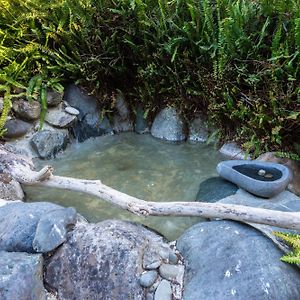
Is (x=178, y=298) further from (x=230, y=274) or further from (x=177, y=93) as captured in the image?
(x=177, y=93)

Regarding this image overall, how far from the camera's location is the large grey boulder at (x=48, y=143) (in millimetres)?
4891

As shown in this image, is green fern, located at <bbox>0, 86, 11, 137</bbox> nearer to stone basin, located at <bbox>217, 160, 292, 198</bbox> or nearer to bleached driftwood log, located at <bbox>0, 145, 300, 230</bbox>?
bleached driftwood log, located at <bbox>0, 145, 300, 230</bbox>

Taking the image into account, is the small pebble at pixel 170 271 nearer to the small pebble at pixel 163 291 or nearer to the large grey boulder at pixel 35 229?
the small pebble at pixel 163 291

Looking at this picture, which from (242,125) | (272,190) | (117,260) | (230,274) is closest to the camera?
(230,274)

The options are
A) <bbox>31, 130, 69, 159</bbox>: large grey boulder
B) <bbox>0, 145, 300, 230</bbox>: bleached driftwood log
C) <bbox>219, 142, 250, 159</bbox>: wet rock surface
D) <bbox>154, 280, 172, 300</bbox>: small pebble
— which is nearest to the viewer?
<bbox>154, 280, 172, 300</bbox>: small pebble

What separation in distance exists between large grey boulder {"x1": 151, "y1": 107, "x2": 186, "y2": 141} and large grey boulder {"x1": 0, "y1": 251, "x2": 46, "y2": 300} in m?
2.76

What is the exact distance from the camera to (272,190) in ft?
11.8

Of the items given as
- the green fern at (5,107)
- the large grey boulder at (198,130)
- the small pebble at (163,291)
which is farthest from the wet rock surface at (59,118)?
the small pebble at (163,291)

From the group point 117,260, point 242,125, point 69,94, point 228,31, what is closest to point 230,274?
point 117,260

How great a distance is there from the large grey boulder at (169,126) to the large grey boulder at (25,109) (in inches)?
65.2

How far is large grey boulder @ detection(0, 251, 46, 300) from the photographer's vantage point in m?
2.62

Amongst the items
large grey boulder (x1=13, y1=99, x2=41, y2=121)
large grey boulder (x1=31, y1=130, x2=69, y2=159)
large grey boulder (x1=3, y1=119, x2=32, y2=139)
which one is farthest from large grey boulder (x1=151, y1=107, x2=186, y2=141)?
large grey boulder (x1=3, y1=119, x2=32, y2=139)

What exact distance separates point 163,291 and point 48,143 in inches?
111

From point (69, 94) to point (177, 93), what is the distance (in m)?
1.57
